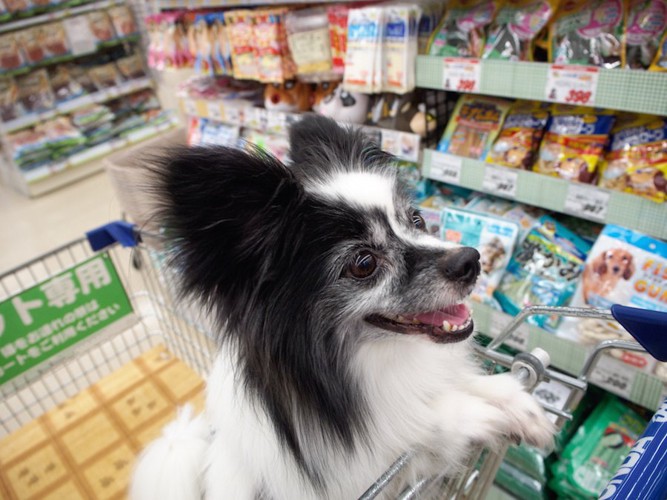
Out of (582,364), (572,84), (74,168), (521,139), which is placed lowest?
(74,168)

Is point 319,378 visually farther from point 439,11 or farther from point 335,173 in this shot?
point 439,11

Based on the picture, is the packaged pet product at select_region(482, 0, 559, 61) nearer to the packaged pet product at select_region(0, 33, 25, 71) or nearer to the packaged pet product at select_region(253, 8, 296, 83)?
the packaged pet product at select_region(253, 8, 296, 83)

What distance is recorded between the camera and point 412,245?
0.88 meters

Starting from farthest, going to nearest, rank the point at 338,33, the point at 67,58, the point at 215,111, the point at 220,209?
the point at 67,58
the point at 215,111
the point at 338,33
the point at 220,209

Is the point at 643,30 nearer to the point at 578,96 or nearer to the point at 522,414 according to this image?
the point at 578,96

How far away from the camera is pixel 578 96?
129 centimetres

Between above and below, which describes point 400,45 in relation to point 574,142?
above

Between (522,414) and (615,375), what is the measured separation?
2.20ft

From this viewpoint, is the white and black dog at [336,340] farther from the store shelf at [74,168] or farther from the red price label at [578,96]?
the store shelf at [74,168]

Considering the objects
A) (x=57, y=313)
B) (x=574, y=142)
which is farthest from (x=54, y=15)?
(x=574, y=142)

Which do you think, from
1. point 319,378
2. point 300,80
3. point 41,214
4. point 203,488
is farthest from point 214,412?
point 41,214

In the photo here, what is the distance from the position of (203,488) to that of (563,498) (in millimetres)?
1246

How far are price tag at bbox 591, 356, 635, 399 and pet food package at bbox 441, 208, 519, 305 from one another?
1.27 ft

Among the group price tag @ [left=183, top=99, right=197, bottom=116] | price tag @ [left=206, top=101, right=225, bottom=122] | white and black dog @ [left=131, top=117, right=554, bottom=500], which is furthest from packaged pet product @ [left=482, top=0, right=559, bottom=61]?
price tag @ [left=183, top=99, right=197, bottom=116]
